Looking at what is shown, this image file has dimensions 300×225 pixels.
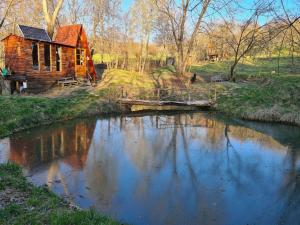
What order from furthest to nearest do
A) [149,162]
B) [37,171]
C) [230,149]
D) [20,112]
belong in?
[20,112]
[230,149]
[149,162]
[37,171]

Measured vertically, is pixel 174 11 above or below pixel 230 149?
above

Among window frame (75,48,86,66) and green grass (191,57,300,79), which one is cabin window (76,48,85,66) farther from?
green grass (191,57,300,79)

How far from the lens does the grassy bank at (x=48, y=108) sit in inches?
610

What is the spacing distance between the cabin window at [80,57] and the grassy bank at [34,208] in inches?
764

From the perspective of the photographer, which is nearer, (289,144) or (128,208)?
(128,208)

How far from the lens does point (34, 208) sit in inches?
264

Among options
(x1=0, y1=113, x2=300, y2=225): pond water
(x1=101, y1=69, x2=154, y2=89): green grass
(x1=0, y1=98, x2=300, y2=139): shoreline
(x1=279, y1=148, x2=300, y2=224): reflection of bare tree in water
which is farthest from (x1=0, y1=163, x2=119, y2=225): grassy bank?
(x1=101, y1=69, x2=154, y2=89): green grass

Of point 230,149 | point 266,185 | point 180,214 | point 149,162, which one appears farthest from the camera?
point 230,149

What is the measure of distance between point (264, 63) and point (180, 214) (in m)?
34.0

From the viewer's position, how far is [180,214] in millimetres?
7461

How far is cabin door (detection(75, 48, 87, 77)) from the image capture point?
26.9 metres

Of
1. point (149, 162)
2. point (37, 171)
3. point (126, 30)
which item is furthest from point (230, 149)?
point (126, 30)

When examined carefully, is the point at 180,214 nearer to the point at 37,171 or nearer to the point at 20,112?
the point at 37,171

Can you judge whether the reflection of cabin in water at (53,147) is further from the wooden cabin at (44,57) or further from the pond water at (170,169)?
the wooden cabin at (44,57)
